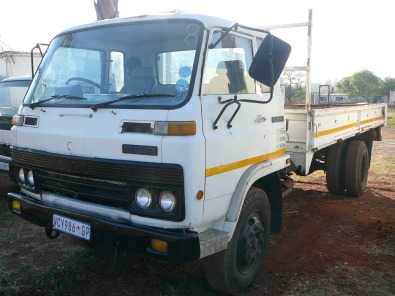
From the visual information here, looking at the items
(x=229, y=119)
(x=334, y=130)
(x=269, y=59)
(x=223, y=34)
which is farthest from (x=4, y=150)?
(x=334, y=130)

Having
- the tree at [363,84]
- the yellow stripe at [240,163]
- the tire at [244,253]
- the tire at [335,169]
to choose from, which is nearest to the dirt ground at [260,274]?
the tire at [244,253]

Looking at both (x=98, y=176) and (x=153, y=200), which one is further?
(x=98, y=176)

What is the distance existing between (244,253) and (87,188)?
1.43 meters

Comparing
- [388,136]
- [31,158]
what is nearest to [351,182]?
[31,158]

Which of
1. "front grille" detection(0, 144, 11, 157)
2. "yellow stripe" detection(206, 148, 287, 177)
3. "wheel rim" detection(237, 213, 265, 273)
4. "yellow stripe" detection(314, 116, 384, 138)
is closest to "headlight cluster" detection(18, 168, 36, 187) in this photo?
"yellow stripe" detection(206, 148, 287, 177)

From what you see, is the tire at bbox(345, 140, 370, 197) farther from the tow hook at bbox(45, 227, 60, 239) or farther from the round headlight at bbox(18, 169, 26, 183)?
the round headlight at bbox(18, 169, 26, 183)

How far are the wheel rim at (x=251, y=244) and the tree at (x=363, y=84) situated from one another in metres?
47.0

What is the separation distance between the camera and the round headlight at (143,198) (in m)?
2.91

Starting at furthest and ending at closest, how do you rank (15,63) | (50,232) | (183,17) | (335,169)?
(15,63) → (335,169) → (50,232) → (183,17)

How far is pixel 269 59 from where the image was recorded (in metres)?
3.12

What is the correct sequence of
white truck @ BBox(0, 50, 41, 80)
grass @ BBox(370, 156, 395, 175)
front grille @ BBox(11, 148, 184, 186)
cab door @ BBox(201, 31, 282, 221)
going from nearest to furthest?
front grille @ BBox(11, 148, 184, 186) → cab door @ BBox(201, 31, 282, 221) → grass @ BBox(370, 156, 395, 175) → white truck @ BBox(0, 50, 41, 80)

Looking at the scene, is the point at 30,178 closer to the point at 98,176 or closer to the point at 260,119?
the point at 98,176

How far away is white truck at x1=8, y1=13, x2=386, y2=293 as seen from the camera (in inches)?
112

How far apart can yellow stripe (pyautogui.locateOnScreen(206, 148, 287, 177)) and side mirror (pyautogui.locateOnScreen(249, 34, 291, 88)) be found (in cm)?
66
